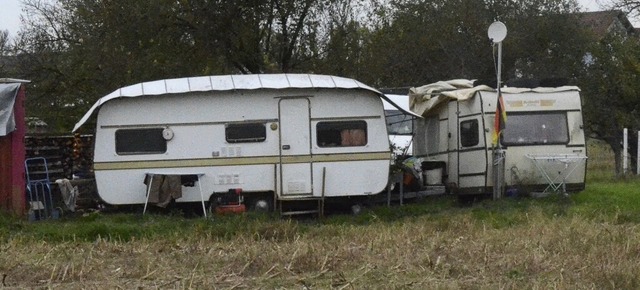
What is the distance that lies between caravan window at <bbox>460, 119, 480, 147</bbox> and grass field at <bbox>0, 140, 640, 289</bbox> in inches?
48.4

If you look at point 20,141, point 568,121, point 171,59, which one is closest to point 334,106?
point 568,121

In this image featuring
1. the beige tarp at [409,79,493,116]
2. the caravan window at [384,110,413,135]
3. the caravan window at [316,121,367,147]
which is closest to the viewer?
the caravan window at [316,121,367,147]

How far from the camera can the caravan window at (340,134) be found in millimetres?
17328

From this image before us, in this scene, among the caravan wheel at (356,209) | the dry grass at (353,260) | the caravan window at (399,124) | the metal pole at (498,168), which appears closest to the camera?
the dry grass at (353,260)

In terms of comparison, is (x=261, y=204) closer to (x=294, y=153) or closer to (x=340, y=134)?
(x=294, y=153)

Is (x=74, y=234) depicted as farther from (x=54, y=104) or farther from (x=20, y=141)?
(x=54, y=104)

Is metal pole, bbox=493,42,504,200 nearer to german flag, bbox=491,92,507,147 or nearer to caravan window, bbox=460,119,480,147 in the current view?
german flag, bbox=491,92,507,147

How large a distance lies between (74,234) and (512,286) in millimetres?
7907

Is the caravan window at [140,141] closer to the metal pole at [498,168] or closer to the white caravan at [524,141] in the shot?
the white caravan at [524,141]

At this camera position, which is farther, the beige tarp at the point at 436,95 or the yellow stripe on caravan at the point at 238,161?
the beige tarp at the point at 436,95

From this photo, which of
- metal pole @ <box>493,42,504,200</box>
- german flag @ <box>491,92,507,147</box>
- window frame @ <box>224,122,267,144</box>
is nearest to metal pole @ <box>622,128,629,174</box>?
metal pole @ <box>493,42,504,200</box>

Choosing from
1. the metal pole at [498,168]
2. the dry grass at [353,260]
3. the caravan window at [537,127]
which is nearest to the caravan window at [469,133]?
the metal pole at [498,168]

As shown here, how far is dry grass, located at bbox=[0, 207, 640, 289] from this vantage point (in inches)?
360

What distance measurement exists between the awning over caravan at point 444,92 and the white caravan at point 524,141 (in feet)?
0.07
